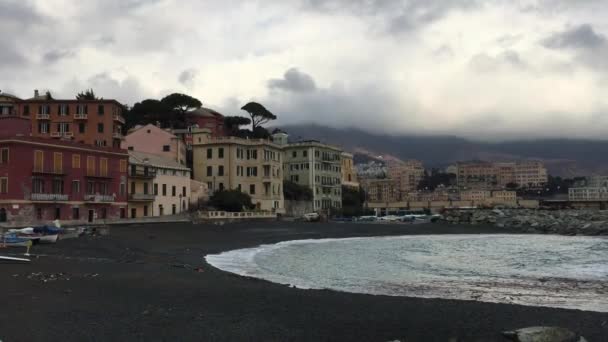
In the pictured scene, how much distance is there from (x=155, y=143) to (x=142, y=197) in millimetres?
18103

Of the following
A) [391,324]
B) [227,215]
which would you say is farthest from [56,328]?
[227,215]

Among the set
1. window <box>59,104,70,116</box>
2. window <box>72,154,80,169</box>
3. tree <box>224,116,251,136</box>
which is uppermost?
tree <box>224,116,251,136</box>

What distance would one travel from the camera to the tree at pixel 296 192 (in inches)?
4077

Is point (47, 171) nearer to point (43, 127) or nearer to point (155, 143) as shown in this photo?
point (43, 127)

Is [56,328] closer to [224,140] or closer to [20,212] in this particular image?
[20,212]

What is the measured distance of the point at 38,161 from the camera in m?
56.8

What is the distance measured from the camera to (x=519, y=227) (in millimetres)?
90500

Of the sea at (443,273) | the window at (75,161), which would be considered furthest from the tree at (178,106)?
the sea at (443,273)

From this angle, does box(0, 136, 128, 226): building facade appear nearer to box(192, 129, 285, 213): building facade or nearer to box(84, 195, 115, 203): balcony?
box(84, 195, 115, 203): balcony

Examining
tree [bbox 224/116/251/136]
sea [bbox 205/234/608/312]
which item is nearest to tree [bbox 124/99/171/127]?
tree [bbox 224/116/251/136]

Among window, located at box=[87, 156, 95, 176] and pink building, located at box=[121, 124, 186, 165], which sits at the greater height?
pink building, located at box=[121, 124, 186, 165]

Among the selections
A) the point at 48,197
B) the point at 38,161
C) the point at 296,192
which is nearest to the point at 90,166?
the point at 48,197

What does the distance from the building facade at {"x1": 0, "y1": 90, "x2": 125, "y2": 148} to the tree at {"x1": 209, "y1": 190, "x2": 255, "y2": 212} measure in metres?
15.6

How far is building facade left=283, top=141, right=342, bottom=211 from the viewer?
112312mm
